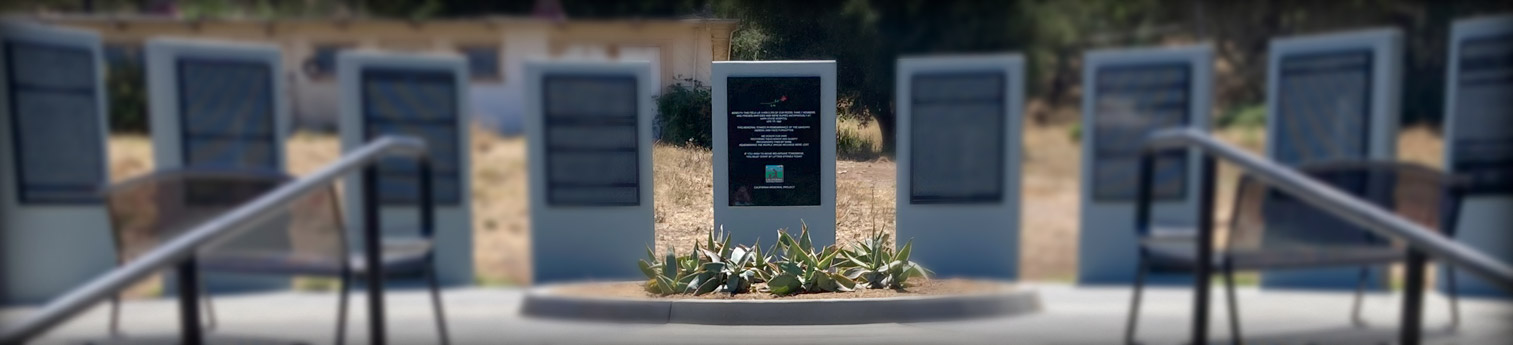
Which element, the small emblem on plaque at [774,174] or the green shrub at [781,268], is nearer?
the green shrub at [781,268]

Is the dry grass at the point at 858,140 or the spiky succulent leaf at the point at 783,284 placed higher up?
the dry grass at the point at 858,140

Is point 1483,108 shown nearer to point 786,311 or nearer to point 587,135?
point 587,135

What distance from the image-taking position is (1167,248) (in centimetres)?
312

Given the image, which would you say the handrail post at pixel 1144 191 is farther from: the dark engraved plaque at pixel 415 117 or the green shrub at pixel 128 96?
the green shrub at pixel 128 96

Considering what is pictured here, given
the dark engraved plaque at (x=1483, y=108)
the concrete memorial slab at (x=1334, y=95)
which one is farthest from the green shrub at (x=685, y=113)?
the dark engraved plaque at (x=1483, y=108)

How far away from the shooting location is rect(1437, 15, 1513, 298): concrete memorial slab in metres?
3.07

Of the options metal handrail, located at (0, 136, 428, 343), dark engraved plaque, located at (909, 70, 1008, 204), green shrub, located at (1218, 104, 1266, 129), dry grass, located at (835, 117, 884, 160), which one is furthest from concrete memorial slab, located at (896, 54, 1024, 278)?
metal handrail, located at (0, 136, 428, 343)

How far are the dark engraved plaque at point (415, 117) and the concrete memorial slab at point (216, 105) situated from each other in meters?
0.25

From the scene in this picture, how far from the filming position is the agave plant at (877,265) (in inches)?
206

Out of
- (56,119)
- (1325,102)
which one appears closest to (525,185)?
(56,119)

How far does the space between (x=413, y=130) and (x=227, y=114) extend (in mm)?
498

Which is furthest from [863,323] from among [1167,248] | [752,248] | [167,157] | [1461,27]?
[167,157]

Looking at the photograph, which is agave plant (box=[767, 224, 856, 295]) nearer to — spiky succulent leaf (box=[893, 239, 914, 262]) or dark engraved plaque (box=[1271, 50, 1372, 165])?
spiky succulent leaf (box=[893, 239, 914, 262])

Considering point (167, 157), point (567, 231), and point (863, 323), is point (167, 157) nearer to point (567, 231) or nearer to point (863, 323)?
point (567, 231)
